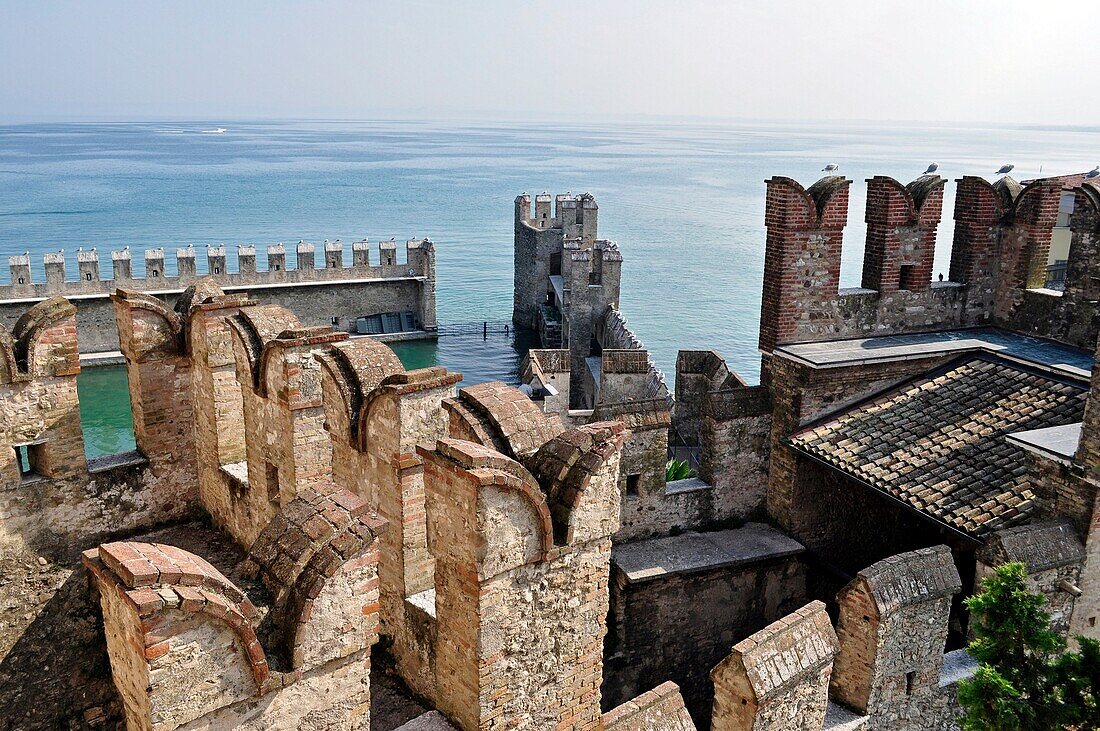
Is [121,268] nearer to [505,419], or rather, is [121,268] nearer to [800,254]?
[800,254]

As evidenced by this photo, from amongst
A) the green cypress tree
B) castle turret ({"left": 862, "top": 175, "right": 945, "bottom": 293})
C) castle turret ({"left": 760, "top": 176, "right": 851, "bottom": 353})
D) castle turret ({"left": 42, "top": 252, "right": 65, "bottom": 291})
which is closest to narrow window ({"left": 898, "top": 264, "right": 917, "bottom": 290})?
castle turret ({"left": 862, "top": 175, "right": 945, "bottom": 293})

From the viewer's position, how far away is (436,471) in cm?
517

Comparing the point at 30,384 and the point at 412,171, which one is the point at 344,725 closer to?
the point at 30,384

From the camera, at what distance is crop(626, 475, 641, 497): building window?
10.7 m

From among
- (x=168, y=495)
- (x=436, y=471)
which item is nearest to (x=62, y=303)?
(x=168, y=495)

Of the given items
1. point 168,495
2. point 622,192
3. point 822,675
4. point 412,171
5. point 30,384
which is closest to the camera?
point 822,675

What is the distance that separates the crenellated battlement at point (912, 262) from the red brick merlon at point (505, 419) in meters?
5.43

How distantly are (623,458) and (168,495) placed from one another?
4746 millimetres

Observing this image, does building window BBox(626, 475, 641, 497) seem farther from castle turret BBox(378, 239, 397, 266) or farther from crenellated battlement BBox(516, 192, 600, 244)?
castle turret BBox(378, 239, 397, 266)

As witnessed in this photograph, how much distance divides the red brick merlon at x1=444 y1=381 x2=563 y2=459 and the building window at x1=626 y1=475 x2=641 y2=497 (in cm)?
486

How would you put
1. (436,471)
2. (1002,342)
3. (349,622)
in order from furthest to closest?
1. (1002,342)
2. (436,471)
3. (349,622)

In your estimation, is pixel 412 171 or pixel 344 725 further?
pixel 412 171

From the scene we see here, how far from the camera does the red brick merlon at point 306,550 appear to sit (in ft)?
14.7

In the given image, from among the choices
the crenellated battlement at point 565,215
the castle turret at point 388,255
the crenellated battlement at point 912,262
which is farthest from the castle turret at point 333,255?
the crenellated battlement at point 912,262
